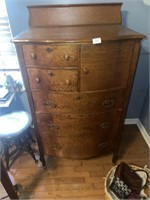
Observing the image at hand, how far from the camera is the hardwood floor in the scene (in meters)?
1.43

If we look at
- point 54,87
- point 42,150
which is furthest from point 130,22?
point 42,150

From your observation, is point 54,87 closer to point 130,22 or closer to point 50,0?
point 50,0

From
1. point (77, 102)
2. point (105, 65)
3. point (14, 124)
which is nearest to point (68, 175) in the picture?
point (14, 124)

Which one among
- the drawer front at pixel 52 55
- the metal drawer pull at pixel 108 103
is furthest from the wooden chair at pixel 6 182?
the metal drawer pull at pixel 108 103

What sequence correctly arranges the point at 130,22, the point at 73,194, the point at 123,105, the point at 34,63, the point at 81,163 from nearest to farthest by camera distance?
1. the point at 34,63
2. the point at 123,105
3. the point at 73,194
4. the point at 130,22
5. the point at 81,163

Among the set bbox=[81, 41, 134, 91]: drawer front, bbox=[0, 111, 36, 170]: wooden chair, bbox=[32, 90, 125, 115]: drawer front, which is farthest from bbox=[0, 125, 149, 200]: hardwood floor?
bbox=[81, 41, 134, 91]: drawer front

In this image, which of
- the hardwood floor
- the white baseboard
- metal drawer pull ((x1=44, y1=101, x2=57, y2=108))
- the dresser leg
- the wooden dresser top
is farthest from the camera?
the white baseboard

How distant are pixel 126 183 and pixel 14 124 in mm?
1075

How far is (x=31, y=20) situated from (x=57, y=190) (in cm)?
144

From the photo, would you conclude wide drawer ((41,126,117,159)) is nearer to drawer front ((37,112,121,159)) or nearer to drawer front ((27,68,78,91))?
drawer front ((37,112,121,159))

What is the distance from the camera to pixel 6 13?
4.80ft

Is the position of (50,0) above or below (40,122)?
above

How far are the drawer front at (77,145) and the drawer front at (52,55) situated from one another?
0.63 meters

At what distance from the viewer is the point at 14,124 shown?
146 centimetres
